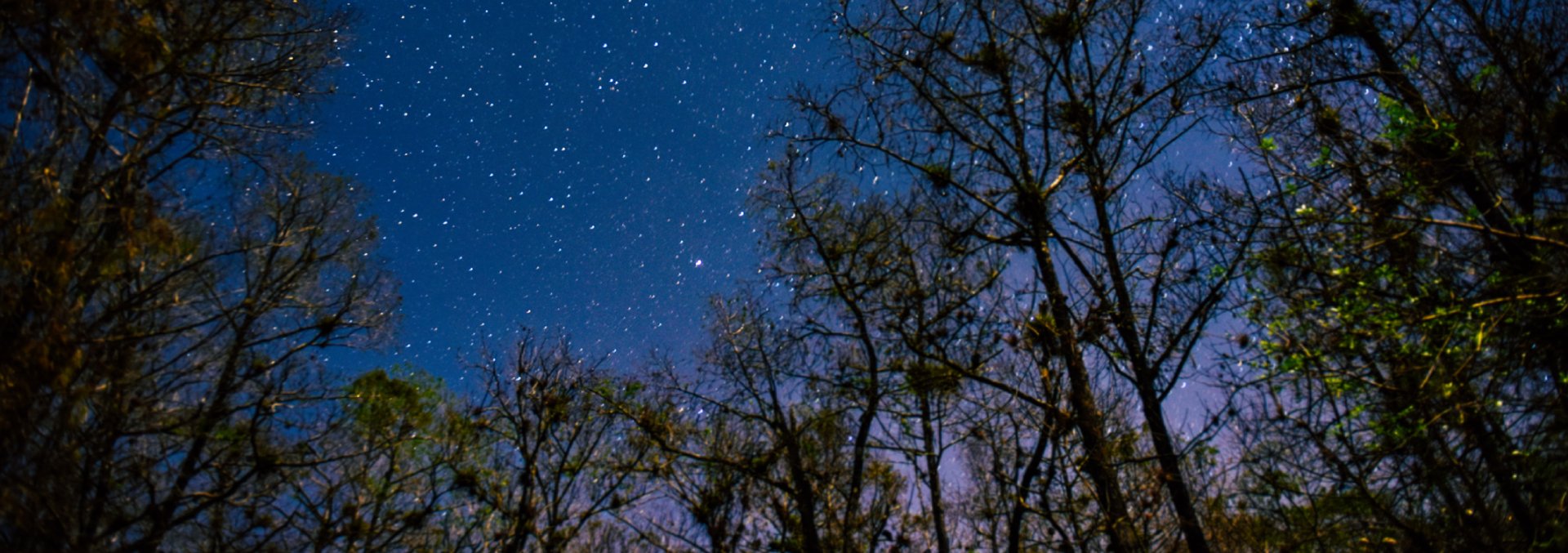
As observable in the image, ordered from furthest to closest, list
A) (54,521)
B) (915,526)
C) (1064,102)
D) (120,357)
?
1. (915,526)
2. (1064,102)
3. (120,357)
4. (54,521)

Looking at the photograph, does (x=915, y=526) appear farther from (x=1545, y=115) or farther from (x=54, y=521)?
(x=54, y=521)

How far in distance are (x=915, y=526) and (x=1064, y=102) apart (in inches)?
279

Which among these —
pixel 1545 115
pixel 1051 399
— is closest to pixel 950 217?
pixel 1051 399

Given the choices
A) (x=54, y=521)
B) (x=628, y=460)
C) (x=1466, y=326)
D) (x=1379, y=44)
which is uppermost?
(x=1379, y=44)

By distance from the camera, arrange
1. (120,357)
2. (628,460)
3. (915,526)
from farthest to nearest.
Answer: (915,526) → (628,460) → (120,357)

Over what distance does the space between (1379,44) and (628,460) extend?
353 inches

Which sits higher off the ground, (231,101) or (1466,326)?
(231,101)

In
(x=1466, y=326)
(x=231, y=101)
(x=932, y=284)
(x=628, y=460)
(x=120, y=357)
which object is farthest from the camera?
(x=628, y=460)

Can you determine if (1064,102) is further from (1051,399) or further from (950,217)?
(1051,399)

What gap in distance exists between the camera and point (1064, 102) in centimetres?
724

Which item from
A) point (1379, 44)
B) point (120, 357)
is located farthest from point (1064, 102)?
point (120, 357)

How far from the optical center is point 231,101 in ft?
19.1

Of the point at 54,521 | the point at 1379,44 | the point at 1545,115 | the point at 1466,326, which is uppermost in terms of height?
the point at 1379,44

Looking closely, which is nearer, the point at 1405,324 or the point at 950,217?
the point at 1405,324
